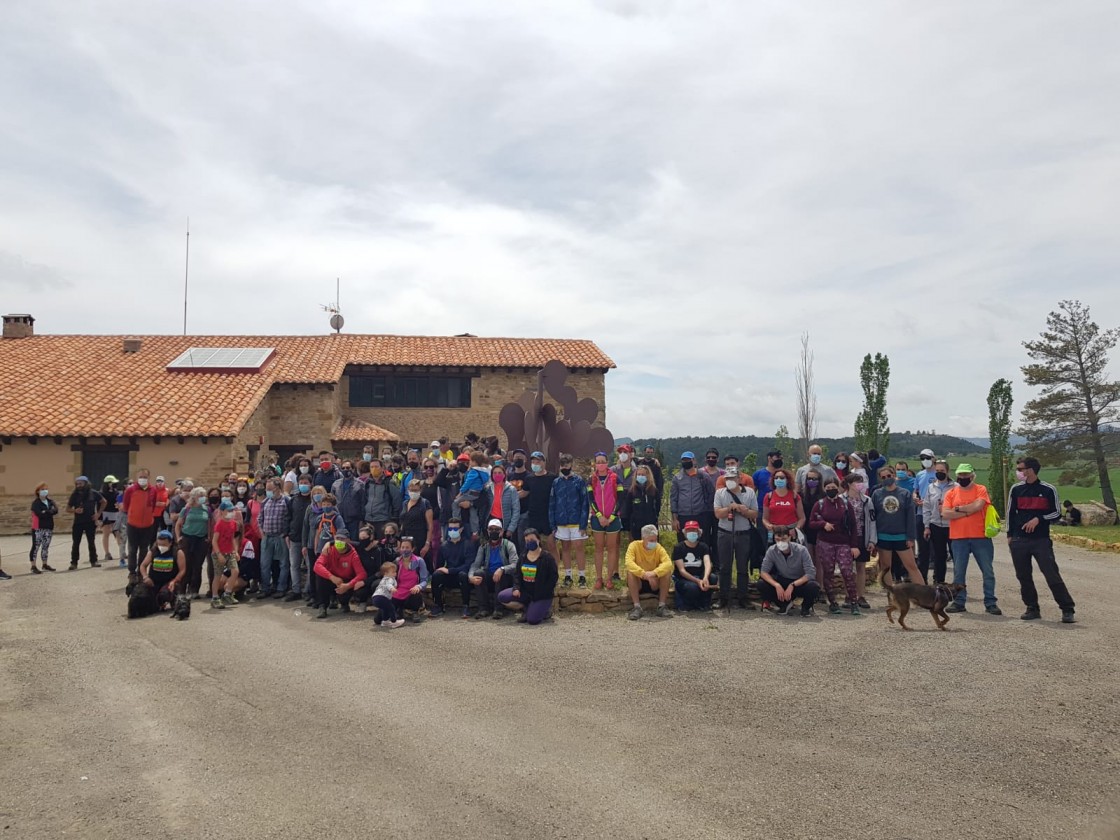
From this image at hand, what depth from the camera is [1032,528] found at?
28.3ft

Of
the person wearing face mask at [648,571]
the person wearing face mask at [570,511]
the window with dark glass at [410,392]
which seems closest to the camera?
the person wearing face mask at [648,571]

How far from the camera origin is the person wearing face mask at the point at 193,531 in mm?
10547

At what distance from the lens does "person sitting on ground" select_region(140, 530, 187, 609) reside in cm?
1012

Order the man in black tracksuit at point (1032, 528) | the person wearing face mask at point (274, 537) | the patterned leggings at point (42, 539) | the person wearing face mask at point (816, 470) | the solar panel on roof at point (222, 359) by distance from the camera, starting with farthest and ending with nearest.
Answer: the solar panel on roof at point (222, 359) → the patterned leggings at point (42, 539) → the person wearing face mask at point (274, 537) → the person wearing face mask at point (816, 470) → the man in black tracksuit at point (1032, 528)

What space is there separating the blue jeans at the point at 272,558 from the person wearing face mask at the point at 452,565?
255cm

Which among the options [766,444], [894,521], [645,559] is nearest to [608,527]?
[645,559]

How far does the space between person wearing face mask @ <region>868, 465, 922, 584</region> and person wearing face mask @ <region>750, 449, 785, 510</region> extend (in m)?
1.28

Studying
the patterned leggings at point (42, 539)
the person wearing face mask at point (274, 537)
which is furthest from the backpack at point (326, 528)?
the patterned leggings at point (42, 539)

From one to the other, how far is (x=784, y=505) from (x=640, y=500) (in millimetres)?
1978

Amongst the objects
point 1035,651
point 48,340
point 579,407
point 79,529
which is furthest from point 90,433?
point 1035,651

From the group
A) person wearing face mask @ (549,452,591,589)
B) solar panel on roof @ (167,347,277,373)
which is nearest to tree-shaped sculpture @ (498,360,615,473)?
person wearing face mask @ (549,452,591,589)

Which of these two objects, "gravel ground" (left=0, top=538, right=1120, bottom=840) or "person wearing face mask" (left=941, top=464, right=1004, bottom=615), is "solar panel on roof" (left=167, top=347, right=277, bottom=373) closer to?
"gravel ground" (left=0, top=538, right=1120, bottom=840)

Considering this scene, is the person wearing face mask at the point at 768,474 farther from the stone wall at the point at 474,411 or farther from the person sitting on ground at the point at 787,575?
the stone wall at the point at 474,411

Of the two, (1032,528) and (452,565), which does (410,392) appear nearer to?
(452,565)
